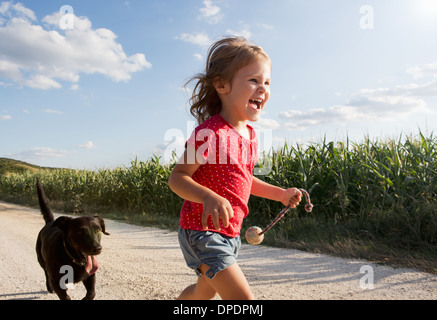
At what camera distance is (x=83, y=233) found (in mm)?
2689

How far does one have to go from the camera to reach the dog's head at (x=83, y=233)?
269 centimetres

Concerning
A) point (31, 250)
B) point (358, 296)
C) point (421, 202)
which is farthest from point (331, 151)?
point (31, 250)

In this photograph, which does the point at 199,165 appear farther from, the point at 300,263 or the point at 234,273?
the point at 300,263

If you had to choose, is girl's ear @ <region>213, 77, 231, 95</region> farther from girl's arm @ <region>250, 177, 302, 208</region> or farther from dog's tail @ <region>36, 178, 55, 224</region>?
dog's tail @ <region>36, 178, 55, 224</region>

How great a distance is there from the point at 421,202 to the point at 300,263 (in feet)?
8.19

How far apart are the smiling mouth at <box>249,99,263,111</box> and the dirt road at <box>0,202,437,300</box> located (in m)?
1.86

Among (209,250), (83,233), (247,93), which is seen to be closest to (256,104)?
(247,93)

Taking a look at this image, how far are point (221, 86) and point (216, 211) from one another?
99cm

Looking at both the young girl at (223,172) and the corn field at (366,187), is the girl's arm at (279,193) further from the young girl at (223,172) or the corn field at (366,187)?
the corn field at (366,187)

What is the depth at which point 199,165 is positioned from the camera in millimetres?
2023

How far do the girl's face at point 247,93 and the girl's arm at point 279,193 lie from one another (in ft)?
1.58

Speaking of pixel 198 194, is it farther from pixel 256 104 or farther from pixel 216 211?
pixel 256 104
